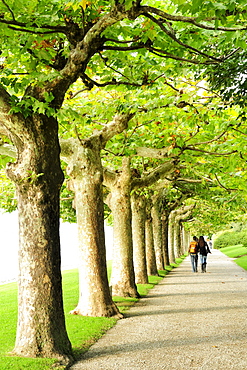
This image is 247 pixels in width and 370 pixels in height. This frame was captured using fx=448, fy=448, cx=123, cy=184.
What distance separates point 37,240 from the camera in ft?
22.8

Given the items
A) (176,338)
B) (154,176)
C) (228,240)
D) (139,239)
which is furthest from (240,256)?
(228,240)

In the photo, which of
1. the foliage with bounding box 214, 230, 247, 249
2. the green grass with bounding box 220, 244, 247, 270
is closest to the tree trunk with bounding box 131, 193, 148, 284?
the green grass with bounding box 220, 244, 247, 270

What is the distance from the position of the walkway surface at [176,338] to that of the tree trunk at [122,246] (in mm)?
897

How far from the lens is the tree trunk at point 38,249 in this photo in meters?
6.84

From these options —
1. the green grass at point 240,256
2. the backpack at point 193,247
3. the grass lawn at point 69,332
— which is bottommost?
the green grass at point 240,256

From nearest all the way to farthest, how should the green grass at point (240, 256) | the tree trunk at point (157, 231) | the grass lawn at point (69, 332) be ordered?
the grass lawn at point (69, 332) → the tree trunk at point (157, 231) → the green grass at point (240, 256)

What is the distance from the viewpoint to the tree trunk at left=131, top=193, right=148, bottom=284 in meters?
18.6

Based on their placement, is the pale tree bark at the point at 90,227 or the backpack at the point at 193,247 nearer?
the pale tree bark at the point at 90,227

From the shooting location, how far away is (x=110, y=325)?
9781 mm

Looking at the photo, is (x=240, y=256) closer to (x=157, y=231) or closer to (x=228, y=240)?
(x=157, y=231)

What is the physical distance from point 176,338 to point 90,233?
3647 mm

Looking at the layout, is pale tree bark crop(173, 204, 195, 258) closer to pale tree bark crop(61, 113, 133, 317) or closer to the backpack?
the backpack

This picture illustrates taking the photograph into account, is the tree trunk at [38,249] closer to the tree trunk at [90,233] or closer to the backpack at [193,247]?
the tree trunk at [90,233]

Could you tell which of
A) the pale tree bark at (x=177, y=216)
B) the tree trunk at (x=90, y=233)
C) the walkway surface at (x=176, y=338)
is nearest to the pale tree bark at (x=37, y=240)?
the walkway surface at (x=176, y=338)
